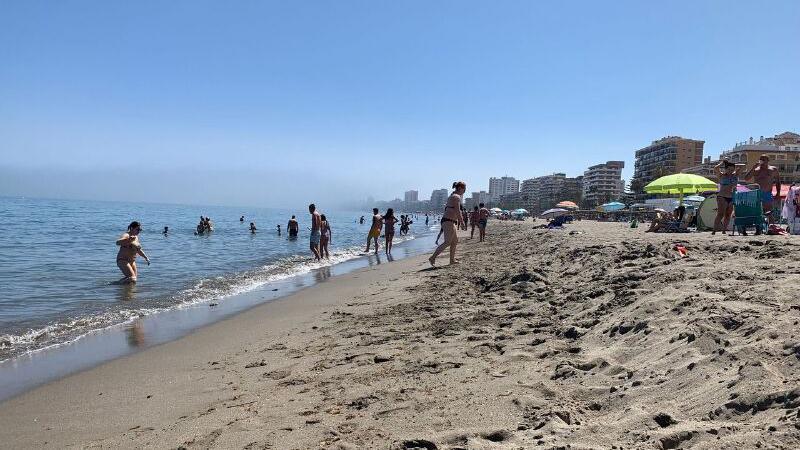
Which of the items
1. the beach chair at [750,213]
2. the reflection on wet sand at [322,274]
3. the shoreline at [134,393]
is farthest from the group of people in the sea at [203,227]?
the beach chair at [750,213]

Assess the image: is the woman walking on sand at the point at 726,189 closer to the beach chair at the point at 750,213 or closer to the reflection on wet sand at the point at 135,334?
the beach chair at the point at 750,213

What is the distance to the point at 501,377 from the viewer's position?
10.6 ft

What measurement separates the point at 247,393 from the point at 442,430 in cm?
178

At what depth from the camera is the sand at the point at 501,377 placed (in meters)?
2.33

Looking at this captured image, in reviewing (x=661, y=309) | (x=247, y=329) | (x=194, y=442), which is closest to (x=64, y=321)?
(x=247, y=329)

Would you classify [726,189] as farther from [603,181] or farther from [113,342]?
[603,181]

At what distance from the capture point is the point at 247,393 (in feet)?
12.0

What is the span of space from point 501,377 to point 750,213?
8675 millimetres

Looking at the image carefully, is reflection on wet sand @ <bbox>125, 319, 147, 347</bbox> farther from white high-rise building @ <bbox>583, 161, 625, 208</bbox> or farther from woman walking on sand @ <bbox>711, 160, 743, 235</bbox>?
white high-rise building @ <bbox>583, 161, 625, 208</bbox>

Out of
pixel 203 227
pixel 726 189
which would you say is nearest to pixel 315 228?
pixel 726 189

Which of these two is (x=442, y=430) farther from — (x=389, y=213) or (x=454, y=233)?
(x=389, y=213)

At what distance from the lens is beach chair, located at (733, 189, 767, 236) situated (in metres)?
9.12

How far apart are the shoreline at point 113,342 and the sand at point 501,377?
355 millimetres

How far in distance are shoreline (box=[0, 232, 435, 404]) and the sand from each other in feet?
1.16
